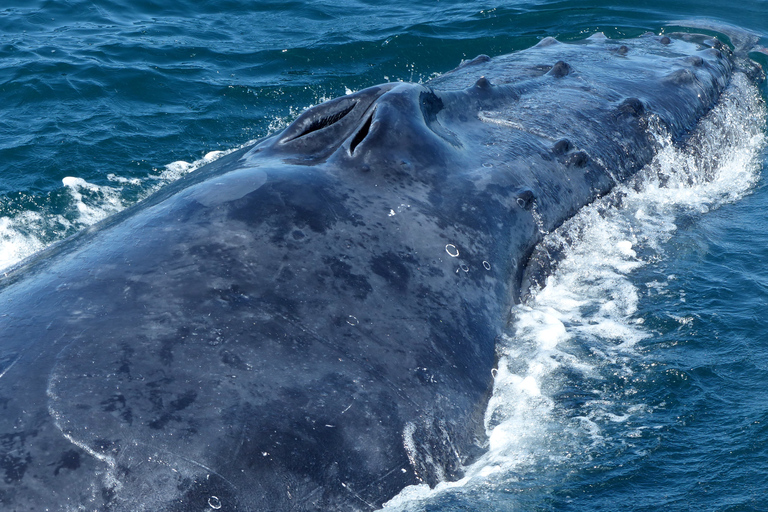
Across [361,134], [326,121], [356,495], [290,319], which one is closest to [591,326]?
[361,134]

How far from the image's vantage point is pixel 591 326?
8.52 meters

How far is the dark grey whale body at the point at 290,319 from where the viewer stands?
4.62m

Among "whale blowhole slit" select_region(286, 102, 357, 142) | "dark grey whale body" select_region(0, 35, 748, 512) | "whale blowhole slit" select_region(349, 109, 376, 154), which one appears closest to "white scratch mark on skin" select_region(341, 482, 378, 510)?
"dark grey whale body" select_region(0, 35, 748, 512)

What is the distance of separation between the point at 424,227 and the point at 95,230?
2.97 metres

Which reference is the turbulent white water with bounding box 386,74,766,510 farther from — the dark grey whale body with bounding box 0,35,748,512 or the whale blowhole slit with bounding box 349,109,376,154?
the whale blowhole slit with bounding box 349,109,376,154

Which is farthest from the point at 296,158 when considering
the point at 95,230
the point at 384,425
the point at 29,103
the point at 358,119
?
the point at 29,103

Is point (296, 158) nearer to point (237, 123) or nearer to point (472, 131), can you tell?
Answer: point (472, 131)

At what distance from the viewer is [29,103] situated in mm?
16391

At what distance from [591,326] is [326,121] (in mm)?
3686

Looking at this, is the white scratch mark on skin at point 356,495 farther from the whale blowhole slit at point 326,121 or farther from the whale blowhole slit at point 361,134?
the whale blowhole slit at point 326,121

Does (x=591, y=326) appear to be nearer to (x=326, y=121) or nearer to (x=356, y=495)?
(x=326, y=121)

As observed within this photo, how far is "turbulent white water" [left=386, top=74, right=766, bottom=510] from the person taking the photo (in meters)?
6.56

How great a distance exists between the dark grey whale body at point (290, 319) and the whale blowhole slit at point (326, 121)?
2 cm

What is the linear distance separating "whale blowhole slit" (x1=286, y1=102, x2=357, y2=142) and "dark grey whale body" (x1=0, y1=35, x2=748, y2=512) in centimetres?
2
